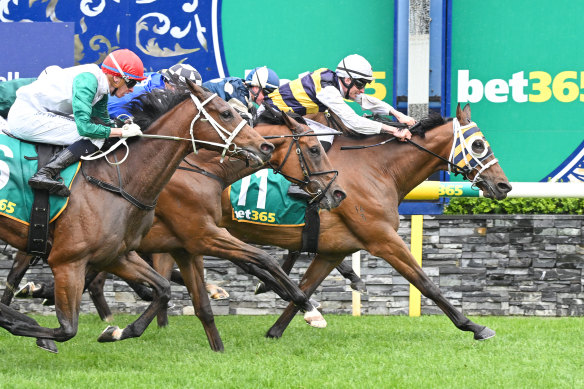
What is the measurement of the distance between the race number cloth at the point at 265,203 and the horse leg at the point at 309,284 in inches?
17.0

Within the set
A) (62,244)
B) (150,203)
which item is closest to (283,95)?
(150,203)

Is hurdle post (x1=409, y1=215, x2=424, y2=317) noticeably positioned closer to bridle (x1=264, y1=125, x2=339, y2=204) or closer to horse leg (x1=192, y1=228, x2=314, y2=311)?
bridle (x1=264, y1=125, x2=339, y2=204)

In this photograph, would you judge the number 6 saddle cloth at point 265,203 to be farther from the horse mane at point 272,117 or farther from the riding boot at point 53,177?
the riding boot at point 53,177

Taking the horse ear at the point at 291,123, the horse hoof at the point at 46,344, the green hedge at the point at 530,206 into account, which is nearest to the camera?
the horse hoof at the point at 46,344

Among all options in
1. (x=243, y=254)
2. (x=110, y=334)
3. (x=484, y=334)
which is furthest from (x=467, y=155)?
(x=110, y=334)

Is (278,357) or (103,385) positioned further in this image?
(278,357)

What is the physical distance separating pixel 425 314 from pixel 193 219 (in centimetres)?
323

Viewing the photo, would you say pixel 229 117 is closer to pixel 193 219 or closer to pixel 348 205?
pixel 193 219

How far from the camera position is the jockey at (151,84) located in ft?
24.7

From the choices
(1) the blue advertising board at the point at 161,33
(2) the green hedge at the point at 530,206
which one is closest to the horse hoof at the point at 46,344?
(2) the green hedge at the point at 530,206

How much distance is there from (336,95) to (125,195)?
255 centimetres

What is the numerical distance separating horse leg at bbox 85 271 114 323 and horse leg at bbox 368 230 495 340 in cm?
255

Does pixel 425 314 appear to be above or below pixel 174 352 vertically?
below

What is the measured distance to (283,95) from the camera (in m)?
8.19
